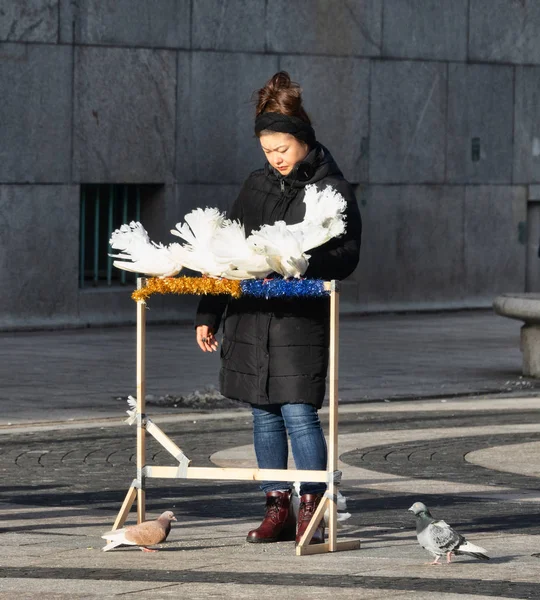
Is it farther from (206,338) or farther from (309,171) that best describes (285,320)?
(309,171)

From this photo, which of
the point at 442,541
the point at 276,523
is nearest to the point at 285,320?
the point at 276,523

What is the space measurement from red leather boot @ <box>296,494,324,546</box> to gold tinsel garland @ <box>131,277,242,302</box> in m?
0.87

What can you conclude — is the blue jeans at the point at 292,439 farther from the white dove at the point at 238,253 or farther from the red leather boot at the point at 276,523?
the white dove at the point at 238,253

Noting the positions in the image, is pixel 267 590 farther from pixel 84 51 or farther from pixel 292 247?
pixel 84 51

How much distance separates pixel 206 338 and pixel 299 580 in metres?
1.31

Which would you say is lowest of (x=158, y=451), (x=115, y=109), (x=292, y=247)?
(x=158, y=451)

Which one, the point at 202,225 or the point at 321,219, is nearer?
the point at 321,219

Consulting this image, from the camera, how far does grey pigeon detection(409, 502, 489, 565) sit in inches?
250

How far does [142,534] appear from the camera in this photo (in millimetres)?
6738

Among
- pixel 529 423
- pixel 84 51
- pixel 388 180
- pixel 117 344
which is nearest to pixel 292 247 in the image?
pixel 529 423

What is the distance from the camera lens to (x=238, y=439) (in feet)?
36.1

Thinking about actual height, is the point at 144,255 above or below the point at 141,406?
above

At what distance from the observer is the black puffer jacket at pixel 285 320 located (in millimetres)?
6883

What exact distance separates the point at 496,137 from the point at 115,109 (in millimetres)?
6385
